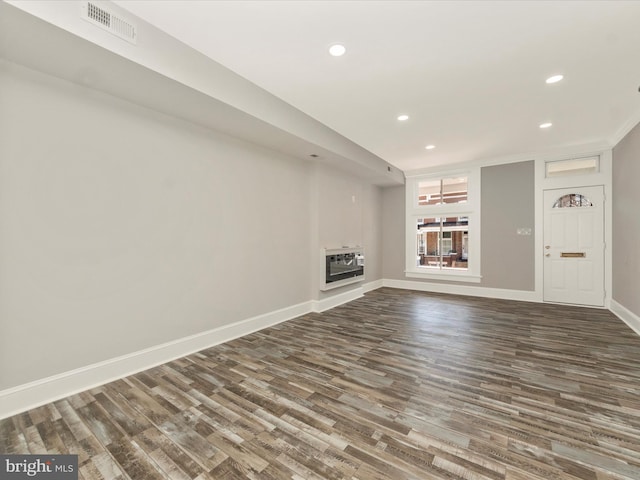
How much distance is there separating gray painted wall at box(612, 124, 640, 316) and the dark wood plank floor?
1.12 metres

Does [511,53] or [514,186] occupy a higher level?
[511,53]

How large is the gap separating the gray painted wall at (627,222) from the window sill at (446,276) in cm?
221

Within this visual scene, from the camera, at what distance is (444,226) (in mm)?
6965

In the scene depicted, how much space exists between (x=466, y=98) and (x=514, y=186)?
355 centimetres

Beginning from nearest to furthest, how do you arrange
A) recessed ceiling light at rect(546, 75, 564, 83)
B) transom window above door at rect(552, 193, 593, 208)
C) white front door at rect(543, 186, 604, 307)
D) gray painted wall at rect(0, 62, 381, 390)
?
gray painted wall at rect(0, 62, 381, 390) → recessed ceiling light at rect(546, 75, 564, 83) → white front door at rect(543, 186, 604, 307) → transom window above door at rect(552, 193, 593, 208)

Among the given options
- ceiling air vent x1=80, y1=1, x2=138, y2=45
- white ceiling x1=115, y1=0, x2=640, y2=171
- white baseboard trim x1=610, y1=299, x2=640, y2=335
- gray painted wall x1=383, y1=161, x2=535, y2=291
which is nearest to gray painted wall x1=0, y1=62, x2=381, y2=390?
ceiling air vent x1=80, y1=1, x2=138, y2=45

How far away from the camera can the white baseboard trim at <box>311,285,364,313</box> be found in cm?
517

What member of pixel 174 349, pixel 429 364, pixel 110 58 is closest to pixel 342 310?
pixel 429 364

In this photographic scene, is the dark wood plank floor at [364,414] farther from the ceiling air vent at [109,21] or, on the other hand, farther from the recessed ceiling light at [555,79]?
the recessed ceiling light at [555,79]

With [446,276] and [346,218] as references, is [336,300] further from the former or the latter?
[446,276]

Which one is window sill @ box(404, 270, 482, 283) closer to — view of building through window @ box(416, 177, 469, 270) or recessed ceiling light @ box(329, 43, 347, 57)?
view of building through window @ box(416, 177, 469, 270)

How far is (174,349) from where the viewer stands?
3.17 metres

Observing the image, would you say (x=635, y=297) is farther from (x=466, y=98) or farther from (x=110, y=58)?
(x=110, y=58)

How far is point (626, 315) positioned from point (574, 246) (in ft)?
5.02
